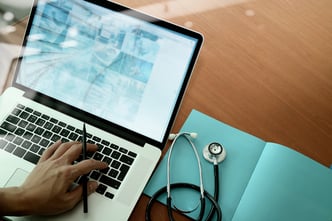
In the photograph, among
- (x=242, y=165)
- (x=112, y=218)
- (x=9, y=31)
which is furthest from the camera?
(x=9, y=31)

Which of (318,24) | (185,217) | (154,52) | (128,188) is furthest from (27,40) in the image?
(318,24)

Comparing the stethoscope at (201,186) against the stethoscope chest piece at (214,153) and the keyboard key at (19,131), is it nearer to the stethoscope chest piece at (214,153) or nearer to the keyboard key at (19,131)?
the stethoscope chest piece at (214,153)

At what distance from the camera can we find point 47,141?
837mm

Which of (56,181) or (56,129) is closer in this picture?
(56,181)

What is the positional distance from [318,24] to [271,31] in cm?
15

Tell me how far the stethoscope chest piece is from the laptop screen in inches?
4.3

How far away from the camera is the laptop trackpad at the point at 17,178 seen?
783 millimetres

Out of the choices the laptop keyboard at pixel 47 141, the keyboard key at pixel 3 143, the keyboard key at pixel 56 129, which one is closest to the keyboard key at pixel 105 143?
the laptop keyboard at pixel 47 141

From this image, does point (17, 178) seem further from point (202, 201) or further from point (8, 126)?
point (202, 201)

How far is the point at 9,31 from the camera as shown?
3.45ft

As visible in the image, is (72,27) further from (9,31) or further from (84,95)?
(9,31)

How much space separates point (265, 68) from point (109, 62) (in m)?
0.43

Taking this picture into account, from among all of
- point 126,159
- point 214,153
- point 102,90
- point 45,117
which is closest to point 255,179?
point 214,153

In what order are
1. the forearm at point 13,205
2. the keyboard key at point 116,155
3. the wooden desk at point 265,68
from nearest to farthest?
1. the forearm at point 13,205
2. the keyboard key at point 116,155
3. the wooden desk at point 265,68
